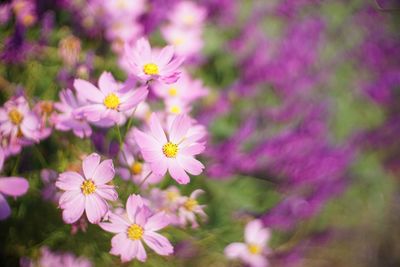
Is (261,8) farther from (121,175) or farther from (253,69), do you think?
(121,175)

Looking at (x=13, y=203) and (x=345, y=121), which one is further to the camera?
(x=345, y=121)

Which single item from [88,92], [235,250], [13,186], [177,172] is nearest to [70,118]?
[88,92]

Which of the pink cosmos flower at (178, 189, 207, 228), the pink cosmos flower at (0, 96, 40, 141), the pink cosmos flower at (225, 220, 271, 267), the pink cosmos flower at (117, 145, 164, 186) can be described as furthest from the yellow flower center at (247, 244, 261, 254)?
the pink cosmos flower at (0, 96, 40, 141)

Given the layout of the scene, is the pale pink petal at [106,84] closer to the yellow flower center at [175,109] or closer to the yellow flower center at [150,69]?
the yellow flower center at [150,69]

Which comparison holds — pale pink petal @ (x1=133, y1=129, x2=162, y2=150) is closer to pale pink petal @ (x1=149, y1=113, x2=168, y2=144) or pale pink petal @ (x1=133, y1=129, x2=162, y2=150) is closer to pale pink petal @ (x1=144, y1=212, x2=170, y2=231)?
pale pink petal @ (x1=149, y1=113, x2=168, y2=144)

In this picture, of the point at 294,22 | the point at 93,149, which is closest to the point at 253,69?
the point at 294,22

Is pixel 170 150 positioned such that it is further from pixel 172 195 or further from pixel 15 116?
pixel 15 116

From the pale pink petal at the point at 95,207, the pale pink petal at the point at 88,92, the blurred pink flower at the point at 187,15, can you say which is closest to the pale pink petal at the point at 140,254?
the pale pink petal at the point at 95,207
